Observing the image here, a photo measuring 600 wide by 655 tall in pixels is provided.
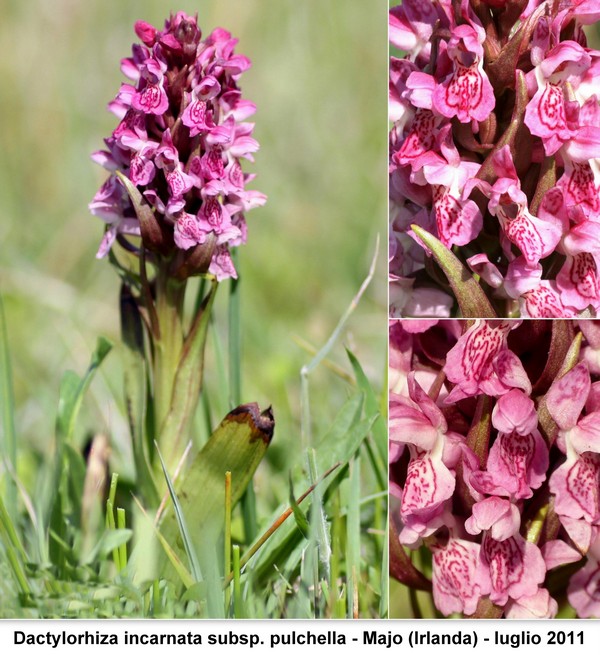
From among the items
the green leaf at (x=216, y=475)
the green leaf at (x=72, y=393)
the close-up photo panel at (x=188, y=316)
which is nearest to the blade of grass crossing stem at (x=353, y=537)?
the close-up photo panel at (x=188, y=316)

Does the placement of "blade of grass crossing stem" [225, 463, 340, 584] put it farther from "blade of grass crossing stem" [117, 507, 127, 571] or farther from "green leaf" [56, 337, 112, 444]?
"green leaf" [56, 337, 112, 444]

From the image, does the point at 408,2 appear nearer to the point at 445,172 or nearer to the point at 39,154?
the point at 445,172

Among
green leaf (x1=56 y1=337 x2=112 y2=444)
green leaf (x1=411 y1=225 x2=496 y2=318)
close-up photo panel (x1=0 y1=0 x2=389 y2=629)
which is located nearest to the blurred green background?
close-up photo panel (x1=0 y1=0 x2=389 y2=629)

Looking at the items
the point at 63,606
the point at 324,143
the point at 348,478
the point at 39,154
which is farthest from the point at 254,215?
the point at 63,606

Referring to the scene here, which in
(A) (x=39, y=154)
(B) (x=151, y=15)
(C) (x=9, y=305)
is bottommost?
(C) (x=9, y=305)
